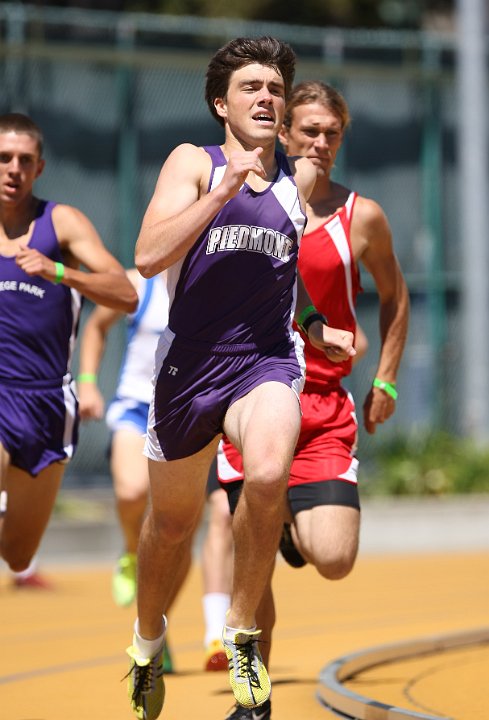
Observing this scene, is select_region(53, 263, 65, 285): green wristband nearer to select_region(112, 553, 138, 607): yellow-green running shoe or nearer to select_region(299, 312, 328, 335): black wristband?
select_region(299, 312, 328, 335): black wristband

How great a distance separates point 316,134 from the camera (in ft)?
24.5

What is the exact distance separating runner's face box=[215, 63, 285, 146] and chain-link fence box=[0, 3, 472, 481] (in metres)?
11.7

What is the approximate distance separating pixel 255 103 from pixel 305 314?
96 cm

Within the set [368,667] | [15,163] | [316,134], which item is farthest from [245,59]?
[368,667]

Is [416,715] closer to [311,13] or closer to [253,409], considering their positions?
[253,409]

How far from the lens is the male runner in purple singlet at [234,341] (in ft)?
19.5

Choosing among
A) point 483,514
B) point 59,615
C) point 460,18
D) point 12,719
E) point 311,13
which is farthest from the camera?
point 311,13

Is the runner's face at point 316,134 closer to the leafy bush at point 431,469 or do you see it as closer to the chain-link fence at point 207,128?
the leafy bush at point 431,469

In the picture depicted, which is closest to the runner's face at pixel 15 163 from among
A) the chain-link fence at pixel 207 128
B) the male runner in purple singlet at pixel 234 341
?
the male runner in purple singlet at pixel 234 341

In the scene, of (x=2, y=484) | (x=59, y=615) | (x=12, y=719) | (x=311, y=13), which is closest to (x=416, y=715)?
(x=12, y=719)

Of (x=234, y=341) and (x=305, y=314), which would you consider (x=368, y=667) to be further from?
(x=234, y=341)

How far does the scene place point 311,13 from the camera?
2972 centimetres

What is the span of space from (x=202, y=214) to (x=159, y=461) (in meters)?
1.09

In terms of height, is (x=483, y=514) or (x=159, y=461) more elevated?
(x=159, y=461)
